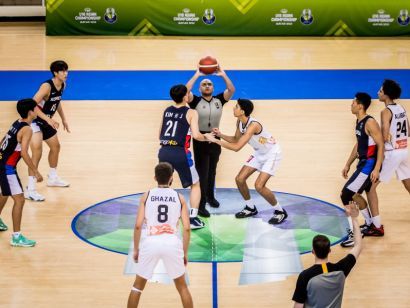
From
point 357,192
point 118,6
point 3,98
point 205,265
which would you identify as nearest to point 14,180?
point 205,265

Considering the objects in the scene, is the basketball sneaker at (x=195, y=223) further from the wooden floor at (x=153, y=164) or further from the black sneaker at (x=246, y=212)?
the wooden floor at (x=153, y=164)

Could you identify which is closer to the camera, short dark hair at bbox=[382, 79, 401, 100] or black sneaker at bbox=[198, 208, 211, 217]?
short dark hair at bbox=[382, 79, 401, 100]

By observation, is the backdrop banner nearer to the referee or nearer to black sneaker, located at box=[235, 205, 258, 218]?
the referee

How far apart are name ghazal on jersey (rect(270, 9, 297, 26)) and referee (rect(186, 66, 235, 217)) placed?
36.0 feet

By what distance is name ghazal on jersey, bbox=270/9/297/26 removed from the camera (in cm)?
2045

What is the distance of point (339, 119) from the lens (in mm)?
14211

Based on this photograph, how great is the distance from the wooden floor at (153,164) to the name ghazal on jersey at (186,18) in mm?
463

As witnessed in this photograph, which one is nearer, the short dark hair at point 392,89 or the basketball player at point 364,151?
the basketball player at point 364,151

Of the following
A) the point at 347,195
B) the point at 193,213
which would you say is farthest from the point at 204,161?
the point at 347,195

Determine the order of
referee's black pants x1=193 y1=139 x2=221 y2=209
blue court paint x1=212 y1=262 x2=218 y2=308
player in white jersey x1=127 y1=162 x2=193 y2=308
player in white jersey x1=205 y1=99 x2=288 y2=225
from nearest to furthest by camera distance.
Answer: player in white jersey x1=127 y1=162 x2=193 y2=308 → blue court paint x1=212 y1=262 x2=218 y2=308 → player in white jersey x1=205 y1=99 x2=288 y2=225 → referee's black pants x1=193 y1=139 x2=221 y2=209

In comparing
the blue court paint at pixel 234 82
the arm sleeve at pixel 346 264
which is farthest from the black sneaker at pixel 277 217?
the blue court paint at pixel 234 82

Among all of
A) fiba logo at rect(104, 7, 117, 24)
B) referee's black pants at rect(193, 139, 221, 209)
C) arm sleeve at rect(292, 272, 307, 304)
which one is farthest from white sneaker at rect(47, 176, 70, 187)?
fiba logo at rect(104, 7, 117, 24)

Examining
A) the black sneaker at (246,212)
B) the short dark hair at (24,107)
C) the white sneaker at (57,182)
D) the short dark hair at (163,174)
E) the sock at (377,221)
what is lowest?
the white sneaker at (57,182)

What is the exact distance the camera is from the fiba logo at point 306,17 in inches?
803
